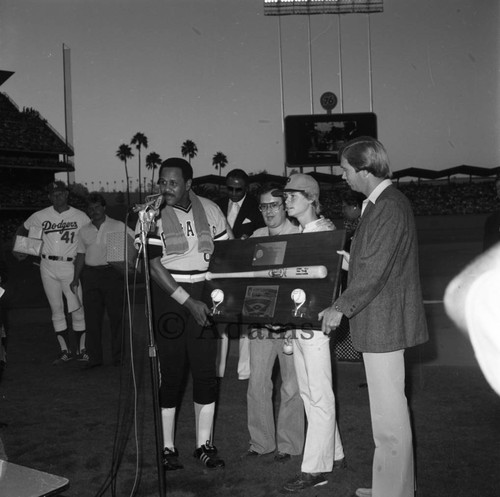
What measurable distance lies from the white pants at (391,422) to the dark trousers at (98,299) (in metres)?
4.86

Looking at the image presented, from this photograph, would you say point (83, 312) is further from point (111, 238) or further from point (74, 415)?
point (74, 415)

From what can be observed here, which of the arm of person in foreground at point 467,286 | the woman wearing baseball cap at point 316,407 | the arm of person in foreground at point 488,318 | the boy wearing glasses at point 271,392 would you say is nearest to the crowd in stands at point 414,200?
the arm of person in foreground at point 467,286

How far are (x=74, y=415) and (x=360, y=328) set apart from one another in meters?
3.40

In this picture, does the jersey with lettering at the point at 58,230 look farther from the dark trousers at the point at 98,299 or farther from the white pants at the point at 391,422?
the white pants at the point at 391,422

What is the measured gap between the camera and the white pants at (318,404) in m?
4.16

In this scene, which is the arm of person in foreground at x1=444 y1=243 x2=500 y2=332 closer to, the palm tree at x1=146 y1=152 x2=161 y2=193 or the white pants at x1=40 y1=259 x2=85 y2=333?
the white pants at x1=40 y1=259 x2=85 y2=333

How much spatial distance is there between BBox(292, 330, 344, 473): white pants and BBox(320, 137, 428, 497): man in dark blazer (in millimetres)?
563

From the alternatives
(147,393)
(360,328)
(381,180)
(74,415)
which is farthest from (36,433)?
(381,180)

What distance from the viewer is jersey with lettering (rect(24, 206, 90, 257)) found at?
810 centimetres

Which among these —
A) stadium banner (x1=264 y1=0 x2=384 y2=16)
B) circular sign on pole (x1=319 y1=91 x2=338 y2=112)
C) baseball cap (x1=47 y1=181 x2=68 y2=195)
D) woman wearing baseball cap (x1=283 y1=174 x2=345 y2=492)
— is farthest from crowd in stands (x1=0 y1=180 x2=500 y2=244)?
woman wearing baseball cap (x1=283 y1=174 x2=345 y2=492)

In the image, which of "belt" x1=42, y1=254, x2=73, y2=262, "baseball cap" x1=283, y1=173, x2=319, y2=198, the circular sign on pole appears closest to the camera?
"baseball cap" x1=283, y1=173, x2=319, y2=198

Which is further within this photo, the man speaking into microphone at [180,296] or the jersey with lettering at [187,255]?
the jersey with lettering at [187,255]

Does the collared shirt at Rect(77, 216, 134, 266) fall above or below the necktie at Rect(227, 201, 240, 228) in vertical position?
below

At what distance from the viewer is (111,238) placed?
727cm
